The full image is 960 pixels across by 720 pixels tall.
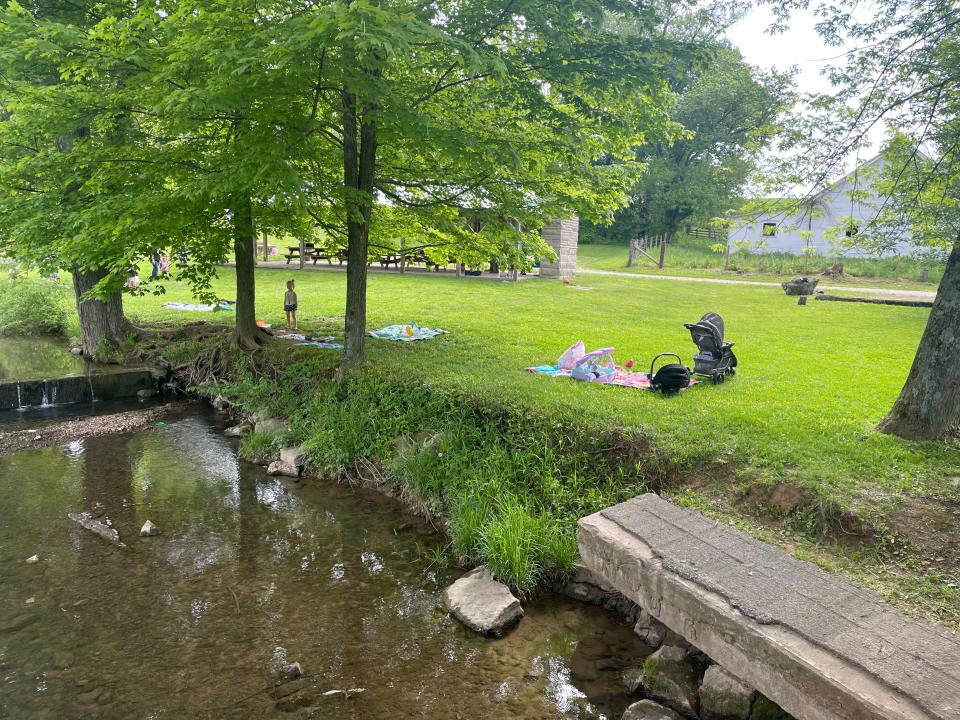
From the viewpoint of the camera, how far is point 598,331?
12.9 metres

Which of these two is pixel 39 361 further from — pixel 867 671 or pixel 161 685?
pixel 867 671

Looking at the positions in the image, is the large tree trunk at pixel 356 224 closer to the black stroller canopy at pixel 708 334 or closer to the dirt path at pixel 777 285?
the black stroller canopy at pixel 708 334

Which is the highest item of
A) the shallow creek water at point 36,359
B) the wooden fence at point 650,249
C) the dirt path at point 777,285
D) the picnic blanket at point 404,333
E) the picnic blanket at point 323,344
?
the wooden fence at point 650,249

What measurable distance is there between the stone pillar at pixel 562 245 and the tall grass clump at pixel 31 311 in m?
15.1

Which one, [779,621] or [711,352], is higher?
[711,352]

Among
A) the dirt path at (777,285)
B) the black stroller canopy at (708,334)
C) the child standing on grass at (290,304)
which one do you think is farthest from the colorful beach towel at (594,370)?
the dirt path at (777,285)

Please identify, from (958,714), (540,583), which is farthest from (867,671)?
(540,583)

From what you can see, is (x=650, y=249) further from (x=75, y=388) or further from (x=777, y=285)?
(x=75, y=388)

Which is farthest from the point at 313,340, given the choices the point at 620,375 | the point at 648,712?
the point at 648,712

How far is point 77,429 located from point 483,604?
723cm

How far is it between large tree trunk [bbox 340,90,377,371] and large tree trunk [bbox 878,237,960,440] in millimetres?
6502

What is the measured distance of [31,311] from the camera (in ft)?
46.1

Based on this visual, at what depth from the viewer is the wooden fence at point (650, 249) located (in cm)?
3206

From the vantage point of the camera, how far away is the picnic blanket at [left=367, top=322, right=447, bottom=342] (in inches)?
466
